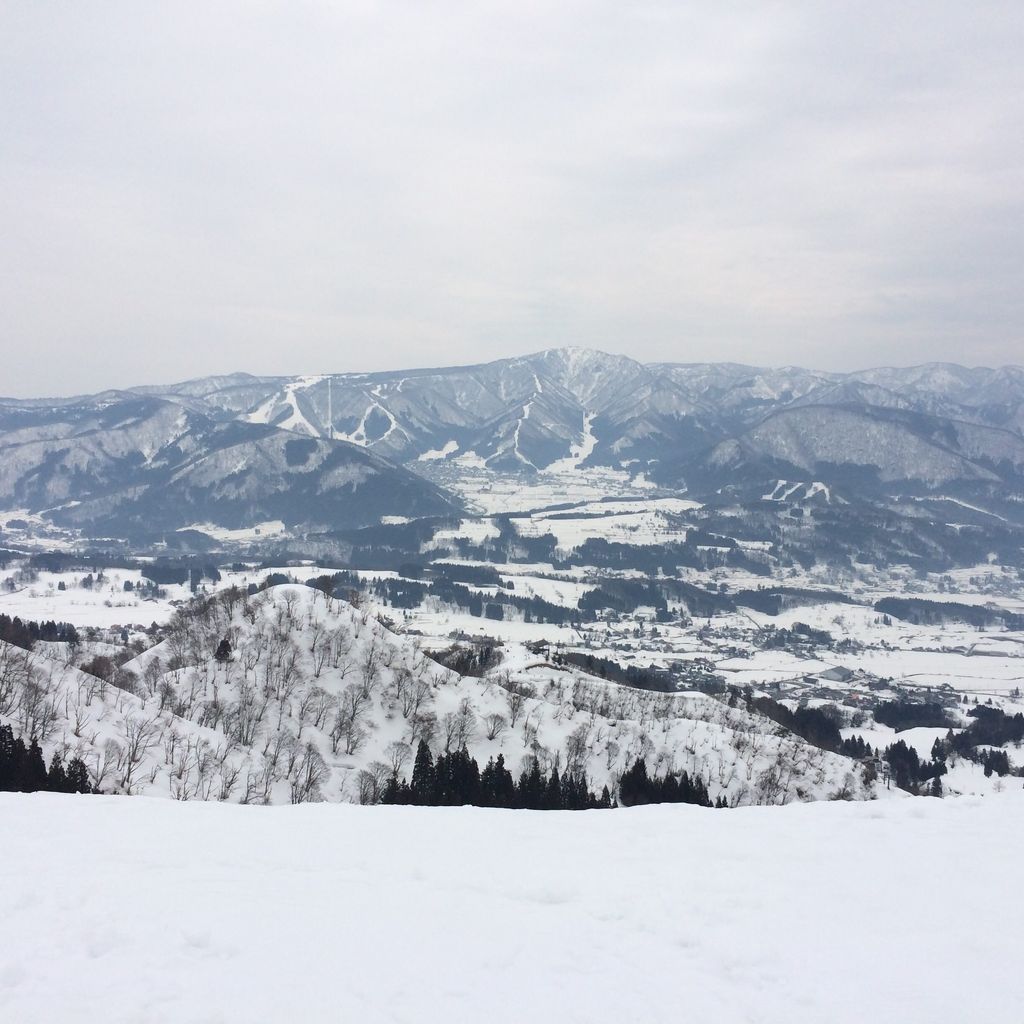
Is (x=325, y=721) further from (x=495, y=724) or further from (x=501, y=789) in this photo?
(x=501, y=789)

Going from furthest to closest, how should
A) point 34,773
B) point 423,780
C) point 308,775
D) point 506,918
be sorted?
point 308,775 → point 423,780 → point 34,773 → point 506,918

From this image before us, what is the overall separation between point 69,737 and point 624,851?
43.8 meters

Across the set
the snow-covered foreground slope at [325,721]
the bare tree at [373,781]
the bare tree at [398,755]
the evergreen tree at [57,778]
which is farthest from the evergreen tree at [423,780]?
the evergreen tree at [57,778]

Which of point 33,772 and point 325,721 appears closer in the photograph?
point 33,772

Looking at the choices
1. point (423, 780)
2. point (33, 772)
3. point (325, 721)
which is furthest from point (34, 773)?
point (325, 721)

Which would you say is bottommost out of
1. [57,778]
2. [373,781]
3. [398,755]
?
[398,755]

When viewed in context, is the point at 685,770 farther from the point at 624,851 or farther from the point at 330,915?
the point at 330,915

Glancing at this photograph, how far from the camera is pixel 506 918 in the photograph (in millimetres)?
13523

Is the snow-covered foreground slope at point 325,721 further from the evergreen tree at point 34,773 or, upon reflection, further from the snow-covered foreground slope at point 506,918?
the snow-covered foreground slope at point 506,918

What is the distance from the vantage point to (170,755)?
4728cm

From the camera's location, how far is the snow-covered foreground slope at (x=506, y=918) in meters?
10.7

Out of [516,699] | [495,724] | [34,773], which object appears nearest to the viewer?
[34,773]

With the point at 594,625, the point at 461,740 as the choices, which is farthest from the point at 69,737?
the point at 594,625

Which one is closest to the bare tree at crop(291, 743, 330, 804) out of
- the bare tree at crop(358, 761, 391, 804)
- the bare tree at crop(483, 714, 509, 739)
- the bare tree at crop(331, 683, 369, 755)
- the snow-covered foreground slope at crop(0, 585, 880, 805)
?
the snow-covered foreground slope at crop(0, 585, 880, 805)
